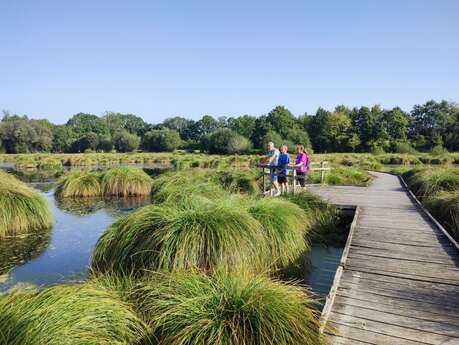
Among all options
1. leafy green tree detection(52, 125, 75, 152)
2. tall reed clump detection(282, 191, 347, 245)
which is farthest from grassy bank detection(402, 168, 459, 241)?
leafy green tree detection(52, 125, 75, 152)

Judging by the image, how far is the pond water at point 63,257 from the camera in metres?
6.04

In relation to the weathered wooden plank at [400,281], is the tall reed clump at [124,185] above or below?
below

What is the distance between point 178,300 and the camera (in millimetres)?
3854

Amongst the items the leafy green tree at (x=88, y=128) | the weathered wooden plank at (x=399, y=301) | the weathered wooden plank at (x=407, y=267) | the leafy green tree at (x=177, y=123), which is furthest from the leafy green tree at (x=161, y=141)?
the weathered wooden plank at (x=399, y=301)

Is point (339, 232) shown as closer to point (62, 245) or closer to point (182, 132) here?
point (62, 245)

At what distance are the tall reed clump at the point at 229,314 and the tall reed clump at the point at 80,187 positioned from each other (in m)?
13.7

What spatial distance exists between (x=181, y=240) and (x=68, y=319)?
220 centimetres

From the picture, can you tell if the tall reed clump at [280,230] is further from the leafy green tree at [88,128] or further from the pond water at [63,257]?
the leafy green tree at [88,128]

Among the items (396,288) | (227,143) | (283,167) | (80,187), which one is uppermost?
(227,143)

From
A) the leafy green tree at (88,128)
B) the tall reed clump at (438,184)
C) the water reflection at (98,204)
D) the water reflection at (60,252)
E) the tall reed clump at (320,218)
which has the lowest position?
the water reflection at (98,204)

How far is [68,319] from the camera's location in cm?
317

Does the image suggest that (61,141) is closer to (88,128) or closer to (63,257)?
(88,128)

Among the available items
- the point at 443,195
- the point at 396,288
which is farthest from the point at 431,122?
the point at 396,288

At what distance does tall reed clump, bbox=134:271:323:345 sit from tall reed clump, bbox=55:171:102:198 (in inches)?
540
